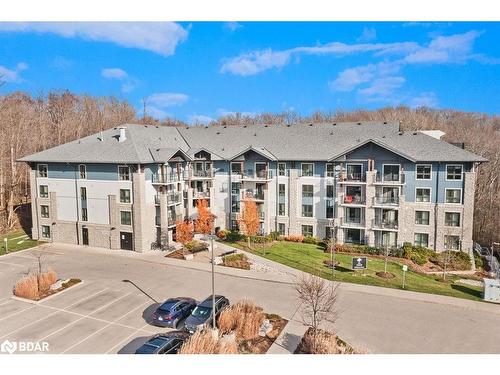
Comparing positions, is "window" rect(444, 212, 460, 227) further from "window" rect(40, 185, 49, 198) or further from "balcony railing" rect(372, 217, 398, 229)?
"window" rect(40, 185, 49, 198)

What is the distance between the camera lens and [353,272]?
94.2 ft

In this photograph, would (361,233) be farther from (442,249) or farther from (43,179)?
(43,179)

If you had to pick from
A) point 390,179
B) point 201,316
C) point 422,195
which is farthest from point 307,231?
point 201,316

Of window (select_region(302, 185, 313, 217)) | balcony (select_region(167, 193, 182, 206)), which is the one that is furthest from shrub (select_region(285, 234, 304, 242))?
balcony (select_region(167, 193, 182, 206))

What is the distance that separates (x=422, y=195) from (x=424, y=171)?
2.28 m

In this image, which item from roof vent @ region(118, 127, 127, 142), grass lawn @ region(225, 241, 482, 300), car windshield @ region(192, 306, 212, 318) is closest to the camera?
car windshield @ region(192, 306, 212, 318)

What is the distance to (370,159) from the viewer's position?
3525 cm

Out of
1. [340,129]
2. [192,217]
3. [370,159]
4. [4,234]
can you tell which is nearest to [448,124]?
[340,129]

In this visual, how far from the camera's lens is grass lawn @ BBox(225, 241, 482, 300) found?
84.7 feet

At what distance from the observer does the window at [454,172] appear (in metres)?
33.4

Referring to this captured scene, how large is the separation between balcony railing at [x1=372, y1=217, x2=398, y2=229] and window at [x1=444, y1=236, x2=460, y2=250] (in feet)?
15.2

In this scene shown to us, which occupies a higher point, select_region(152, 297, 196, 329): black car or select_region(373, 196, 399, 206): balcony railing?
select_region(373, 196, 399, 206): balcony railing

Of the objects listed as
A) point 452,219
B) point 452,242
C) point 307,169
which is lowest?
point 452,242

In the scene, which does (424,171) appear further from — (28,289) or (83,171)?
(28,289)
